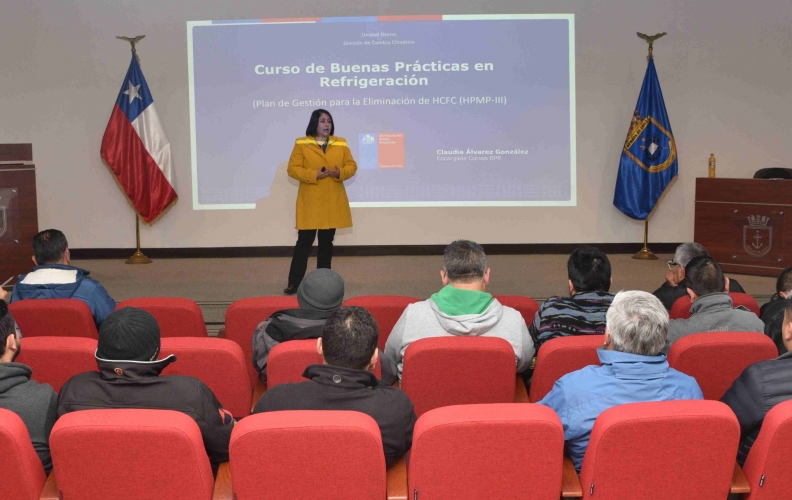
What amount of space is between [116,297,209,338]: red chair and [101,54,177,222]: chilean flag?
4300mm

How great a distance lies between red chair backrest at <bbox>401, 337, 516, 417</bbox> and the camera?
7.39 feet

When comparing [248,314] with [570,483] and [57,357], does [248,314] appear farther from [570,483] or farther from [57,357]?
[570,483]

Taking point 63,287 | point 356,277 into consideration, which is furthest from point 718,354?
point 356,277

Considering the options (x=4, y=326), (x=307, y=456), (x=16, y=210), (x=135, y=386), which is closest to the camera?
(x=307, y=456)

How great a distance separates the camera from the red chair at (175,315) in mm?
3199

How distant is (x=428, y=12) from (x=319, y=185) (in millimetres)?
2405

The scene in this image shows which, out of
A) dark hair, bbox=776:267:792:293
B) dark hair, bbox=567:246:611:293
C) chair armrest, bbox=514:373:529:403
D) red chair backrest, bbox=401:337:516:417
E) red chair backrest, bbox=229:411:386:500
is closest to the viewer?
red chair backrest, bbox=229:411:386:500

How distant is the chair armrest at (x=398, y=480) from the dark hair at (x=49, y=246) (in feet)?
7.82

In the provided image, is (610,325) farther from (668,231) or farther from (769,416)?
(668,231)

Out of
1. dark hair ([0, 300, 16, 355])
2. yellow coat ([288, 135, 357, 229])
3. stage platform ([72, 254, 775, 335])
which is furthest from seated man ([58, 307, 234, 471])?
yellow coat ([288, 135, 357, 229])

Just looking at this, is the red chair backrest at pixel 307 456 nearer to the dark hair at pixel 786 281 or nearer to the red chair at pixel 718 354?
the red chair at pixel 718 354

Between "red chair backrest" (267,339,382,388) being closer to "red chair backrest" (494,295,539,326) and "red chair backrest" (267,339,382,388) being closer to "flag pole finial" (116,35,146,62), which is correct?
Result: "red chair backrest" (494,295,539,326)

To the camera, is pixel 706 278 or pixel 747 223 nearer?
pixel 706 278

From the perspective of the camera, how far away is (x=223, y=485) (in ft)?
6.20
